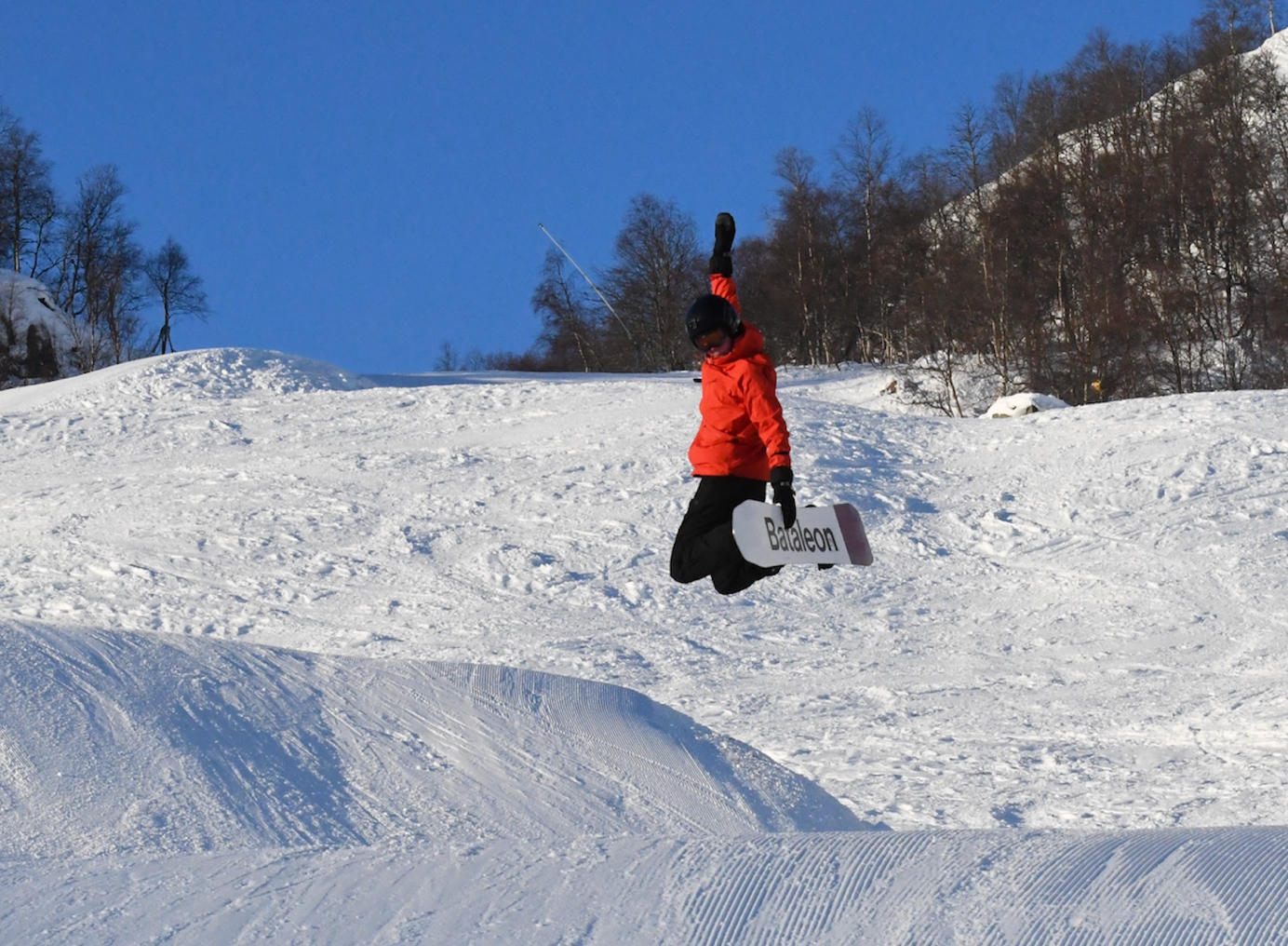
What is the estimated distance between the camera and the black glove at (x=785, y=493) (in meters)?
5.20

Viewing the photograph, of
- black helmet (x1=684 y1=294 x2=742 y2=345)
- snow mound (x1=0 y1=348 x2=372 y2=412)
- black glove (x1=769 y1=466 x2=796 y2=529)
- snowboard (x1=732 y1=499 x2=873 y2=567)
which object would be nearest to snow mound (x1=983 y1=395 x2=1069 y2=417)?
snow mound (x1=0 y1=348 x2=372 y2=412)

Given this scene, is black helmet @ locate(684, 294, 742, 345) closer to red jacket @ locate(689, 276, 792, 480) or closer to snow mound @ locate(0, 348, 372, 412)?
red jacket @ locate(689, 276, 792, 480)

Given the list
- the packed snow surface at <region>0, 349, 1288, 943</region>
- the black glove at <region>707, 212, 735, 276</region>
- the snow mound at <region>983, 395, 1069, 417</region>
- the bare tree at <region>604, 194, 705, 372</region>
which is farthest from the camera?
the bare tree at <region>604, 194, 705, 372</region>

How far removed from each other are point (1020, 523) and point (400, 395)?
12.2m

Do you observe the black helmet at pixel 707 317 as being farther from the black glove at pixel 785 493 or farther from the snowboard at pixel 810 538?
the snowboard at pixel 810 538

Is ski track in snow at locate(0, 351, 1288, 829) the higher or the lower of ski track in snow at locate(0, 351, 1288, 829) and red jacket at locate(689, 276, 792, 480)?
the lower

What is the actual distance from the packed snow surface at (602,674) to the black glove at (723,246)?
8.16 feet

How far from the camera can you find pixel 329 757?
7.75 metres

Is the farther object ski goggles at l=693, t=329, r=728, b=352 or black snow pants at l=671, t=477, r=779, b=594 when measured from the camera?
black snow pants at l=671, t=477, r=779, b=594

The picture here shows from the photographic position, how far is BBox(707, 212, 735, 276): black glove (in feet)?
19.0

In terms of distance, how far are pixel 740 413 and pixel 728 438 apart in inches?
6.8

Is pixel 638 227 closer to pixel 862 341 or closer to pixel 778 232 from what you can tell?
pixel 778 232

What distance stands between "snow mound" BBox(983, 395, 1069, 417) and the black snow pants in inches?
727

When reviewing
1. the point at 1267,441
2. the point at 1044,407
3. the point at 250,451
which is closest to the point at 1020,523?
the point at 1267,441
